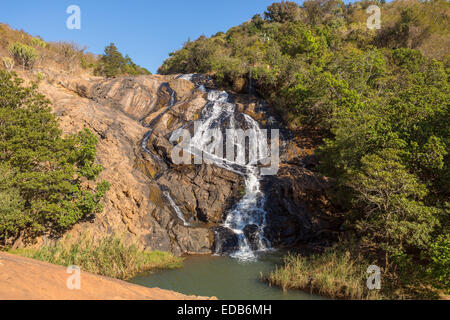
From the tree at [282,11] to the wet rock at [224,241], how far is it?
203 ft

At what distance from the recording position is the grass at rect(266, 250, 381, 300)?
10.5 meters

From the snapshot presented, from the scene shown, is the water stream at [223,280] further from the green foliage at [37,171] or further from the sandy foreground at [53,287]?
→ the green foliage at [37,171]

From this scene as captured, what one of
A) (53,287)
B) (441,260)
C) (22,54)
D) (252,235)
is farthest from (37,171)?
(22,54)

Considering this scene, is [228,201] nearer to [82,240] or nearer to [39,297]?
[82,240]

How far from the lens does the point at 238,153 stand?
1012 inches

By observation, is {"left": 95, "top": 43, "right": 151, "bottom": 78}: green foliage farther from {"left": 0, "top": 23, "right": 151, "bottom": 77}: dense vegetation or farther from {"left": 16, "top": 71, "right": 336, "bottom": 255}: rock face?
{"left": 16, "top": 71, "right": 336, "bottom": 255}: rock face

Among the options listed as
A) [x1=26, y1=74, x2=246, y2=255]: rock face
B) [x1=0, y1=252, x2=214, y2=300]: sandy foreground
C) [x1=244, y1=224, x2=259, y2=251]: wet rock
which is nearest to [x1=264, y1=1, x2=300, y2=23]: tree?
[x1=26, y1=74, x2=246, y2=255]: rock face

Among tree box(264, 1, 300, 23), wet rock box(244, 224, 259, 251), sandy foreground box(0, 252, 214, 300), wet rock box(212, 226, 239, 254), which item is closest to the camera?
sandy foreground box(0, 252, 214, 300)

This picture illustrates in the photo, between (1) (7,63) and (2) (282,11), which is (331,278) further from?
(2) (282,11)

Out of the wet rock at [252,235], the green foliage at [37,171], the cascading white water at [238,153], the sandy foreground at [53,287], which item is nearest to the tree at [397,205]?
the cascading white water at [238,153]

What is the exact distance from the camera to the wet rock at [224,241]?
56.1ft

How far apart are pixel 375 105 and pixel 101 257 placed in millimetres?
17482

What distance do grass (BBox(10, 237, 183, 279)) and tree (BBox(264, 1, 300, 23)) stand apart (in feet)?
219

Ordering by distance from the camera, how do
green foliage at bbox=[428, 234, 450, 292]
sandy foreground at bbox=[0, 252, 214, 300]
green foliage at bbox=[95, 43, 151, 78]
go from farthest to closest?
green foliage at bbox=[95, 43, 151, 78]
green foliage at bbox=[428, 234, 450, 292]
sandy foreground at bbox=[0, 252, 214, 300]
